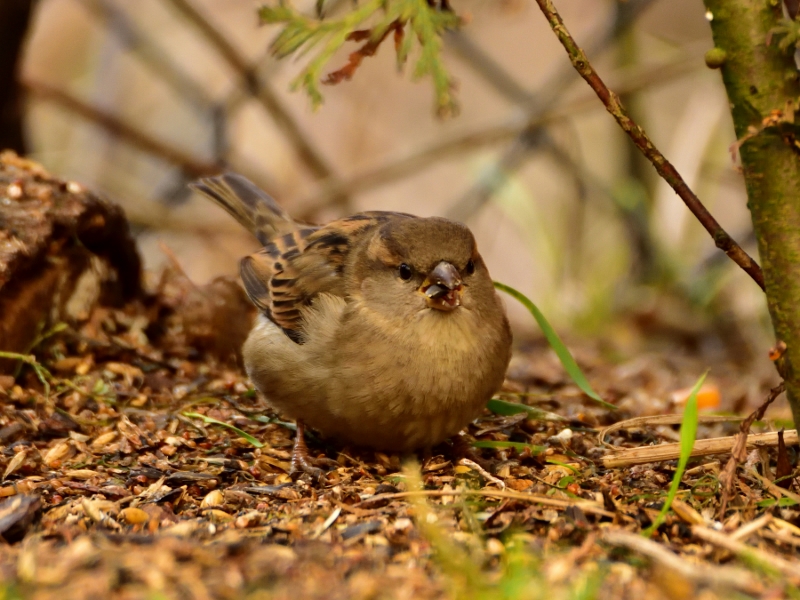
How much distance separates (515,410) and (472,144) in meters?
3.07

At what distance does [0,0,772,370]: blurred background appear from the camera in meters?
6.00

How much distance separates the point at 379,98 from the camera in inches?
309

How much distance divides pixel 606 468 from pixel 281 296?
1.28m

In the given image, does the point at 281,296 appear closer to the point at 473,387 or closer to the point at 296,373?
the point at 296,373

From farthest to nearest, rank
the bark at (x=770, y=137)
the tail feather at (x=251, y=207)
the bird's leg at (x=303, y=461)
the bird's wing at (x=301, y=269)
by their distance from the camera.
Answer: the tail feather at (x=251, y=207) < the bird's wing at (x=301, y=269) < the bird's leg at (x=303, y=461) < the bark at (x=770, y=137)

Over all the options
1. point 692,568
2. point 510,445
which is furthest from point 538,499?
point 510,445

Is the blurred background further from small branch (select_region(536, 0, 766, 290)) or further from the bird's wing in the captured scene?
small branch (select_region(536, 0, 766, 290))

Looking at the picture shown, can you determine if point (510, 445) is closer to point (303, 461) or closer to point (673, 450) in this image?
point (673, 450)

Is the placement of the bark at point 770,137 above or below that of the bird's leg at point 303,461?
above

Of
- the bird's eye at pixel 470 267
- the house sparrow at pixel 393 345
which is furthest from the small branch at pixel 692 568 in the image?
the bird's eye at pixel 470 267

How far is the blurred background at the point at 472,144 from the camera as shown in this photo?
5996mm

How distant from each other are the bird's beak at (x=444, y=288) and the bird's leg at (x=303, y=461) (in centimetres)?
58

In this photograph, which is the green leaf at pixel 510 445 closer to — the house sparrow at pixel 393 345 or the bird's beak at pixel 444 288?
the house sparrow at pixel 393 345

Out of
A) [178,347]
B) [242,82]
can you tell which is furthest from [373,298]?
[242,82]
